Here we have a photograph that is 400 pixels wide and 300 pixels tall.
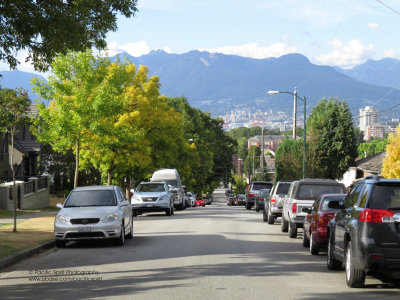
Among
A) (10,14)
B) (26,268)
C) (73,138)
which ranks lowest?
(26,268)

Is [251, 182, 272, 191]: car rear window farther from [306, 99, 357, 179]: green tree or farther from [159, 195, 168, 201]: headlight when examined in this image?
[306, 99, 357, 179]: green tree

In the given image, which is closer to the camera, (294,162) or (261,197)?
(261,197)

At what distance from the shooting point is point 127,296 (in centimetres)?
980

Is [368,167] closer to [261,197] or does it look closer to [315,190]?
[261,197]

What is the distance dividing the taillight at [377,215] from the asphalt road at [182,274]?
3.75 ft

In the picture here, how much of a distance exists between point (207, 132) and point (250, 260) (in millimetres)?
78525

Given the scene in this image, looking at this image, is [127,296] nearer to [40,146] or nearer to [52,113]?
[52,113]

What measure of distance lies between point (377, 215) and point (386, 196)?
0.34 m

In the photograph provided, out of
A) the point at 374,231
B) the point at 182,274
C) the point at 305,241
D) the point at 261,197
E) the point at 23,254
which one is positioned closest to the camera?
the point at 374,231

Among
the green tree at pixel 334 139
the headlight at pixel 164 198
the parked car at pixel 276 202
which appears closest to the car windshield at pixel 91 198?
the parked car at pixel 276 202

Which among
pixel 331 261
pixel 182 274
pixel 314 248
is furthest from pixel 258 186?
pixel 182 274

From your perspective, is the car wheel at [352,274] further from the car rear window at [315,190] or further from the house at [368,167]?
the house at [368,167]

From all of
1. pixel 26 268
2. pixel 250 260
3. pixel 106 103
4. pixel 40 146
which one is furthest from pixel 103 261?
pixel 40 146

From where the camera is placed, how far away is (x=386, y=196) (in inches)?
397
